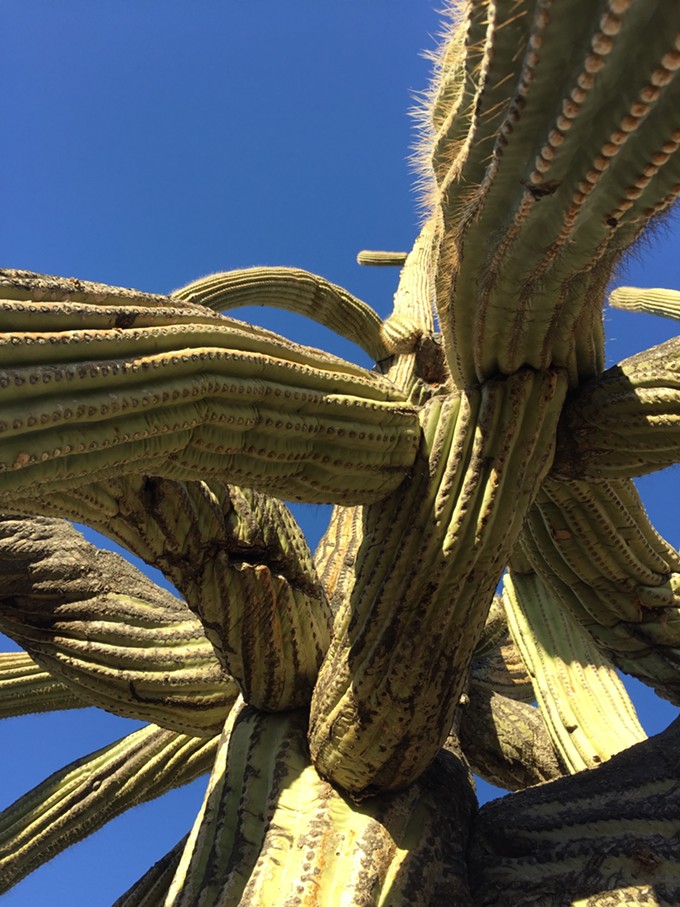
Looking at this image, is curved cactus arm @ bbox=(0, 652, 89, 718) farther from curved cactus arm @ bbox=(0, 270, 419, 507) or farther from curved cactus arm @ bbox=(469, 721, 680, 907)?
curved cactus arm @ bbox=(0, 270, 419, 507)

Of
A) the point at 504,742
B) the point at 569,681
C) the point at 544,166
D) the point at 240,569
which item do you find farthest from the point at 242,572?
the point at 504,742

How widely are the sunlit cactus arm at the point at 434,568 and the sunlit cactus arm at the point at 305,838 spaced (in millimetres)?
164

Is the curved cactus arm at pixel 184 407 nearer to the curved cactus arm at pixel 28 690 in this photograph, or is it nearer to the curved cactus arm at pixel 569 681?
the curved cactus arm at pixel 569 681

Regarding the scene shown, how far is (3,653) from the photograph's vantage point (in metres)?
3.94

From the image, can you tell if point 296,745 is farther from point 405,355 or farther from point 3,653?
point 405,355

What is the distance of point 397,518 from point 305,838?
3.16 feet

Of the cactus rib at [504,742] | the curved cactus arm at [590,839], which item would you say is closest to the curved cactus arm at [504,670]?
the cactus rib at [504,742]

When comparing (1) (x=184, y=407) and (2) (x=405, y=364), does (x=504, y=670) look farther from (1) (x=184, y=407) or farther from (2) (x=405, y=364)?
(1) (x=184, y=407)

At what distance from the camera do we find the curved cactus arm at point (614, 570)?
110 inches

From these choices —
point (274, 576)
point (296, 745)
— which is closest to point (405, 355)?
point (274, 576)

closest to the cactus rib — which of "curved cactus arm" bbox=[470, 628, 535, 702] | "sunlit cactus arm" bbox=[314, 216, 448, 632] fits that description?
"curved cactus arm" bbox=[470, 628, 535, 702]

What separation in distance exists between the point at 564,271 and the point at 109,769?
295 cm

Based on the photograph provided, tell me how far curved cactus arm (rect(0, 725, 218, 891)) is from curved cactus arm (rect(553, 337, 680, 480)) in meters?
2.15

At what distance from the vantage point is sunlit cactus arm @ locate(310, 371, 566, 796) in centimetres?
225
